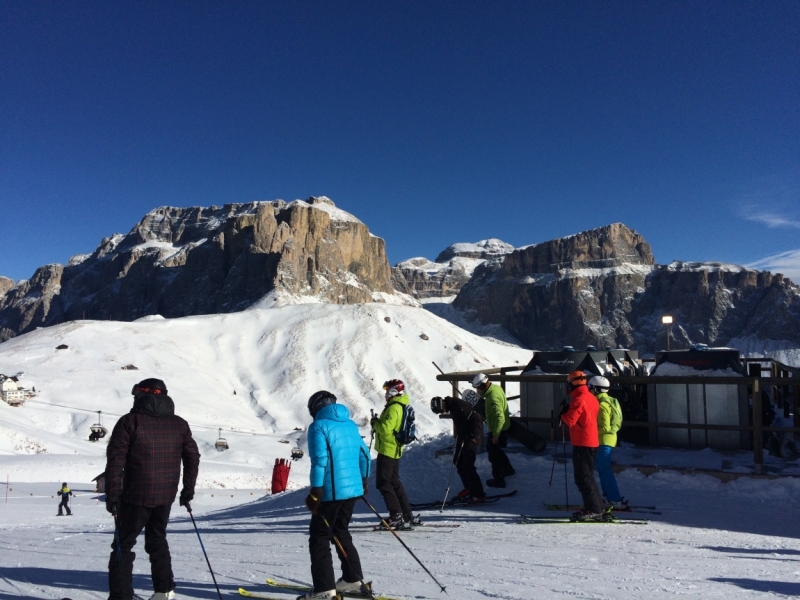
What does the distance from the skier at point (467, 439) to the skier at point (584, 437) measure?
159 centimetres

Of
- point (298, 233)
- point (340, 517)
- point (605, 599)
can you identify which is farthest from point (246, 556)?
point (298, 233)

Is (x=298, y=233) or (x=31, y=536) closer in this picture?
(x=31, y=536)

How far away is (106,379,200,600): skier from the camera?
4215 mm

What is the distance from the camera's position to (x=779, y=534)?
657 cm

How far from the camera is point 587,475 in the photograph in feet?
23.0

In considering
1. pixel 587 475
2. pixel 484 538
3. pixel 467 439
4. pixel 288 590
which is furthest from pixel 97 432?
pixel 288 590

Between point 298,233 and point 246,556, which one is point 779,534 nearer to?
point 246,556

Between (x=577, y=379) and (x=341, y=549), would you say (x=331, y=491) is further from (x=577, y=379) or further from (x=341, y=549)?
(x=577, y=379)

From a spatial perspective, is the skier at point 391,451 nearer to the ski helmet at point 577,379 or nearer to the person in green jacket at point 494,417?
the ski helmet at point 577,379

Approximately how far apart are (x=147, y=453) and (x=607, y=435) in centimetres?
553

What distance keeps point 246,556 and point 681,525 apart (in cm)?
492

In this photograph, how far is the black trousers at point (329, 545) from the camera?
430 cm

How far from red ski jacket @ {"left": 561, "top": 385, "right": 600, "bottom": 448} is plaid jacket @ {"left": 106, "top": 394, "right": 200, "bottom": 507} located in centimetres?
439

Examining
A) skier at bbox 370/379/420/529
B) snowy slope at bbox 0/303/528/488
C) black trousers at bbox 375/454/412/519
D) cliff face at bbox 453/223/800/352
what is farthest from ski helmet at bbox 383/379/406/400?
cliff face at bbox 453/223/800/352
